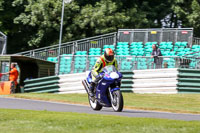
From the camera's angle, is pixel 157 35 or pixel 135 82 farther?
pixel 157 35

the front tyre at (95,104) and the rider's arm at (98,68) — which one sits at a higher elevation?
the rider's arm at (98,68)

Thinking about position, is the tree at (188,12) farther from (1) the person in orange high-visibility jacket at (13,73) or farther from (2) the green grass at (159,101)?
(1) the person in orange high-visibility jacket at (13,73)

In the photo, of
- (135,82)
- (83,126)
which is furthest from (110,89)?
(135,82)

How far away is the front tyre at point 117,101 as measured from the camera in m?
12.5

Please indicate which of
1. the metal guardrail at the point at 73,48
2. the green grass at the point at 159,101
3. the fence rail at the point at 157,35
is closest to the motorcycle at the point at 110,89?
the green grass at the point at 159,101

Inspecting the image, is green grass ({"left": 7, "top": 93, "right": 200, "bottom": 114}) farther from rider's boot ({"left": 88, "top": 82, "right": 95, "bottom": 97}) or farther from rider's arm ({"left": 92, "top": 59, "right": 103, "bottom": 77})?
rider's arm ({"left": 92, "top": 59, "right": 103, "bottom": 77})

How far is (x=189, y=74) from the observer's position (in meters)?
21.1

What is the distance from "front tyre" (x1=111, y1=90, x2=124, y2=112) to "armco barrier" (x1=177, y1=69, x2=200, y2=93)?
28.4 feet

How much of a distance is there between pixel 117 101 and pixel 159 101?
6229 millimetres

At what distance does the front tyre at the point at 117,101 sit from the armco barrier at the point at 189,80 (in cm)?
866

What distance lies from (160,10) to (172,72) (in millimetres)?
16865

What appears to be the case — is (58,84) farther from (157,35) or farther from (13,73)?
(157,35)

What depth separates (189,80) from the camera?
2109cm

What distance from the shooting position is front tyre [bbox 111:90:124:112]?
1251 cm
